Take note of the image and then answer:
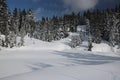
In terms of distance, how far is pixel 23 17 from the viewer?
88812mm

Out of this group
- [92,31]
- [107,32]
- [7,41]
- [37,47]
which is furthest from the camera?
[92,31]

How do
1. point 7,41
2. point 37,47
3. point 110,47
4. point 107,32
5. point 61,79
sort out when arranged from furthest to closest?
point 107,32
point 110,47
point 37,47
point 7,41
point 61,79

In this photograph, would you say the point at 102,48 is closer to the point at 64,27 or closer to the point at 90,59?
the point at 64,27

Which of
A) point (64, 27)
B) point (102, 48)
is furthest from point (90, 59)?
point (64, 27)

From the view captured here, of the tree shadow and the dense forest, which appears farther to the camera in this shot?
the dense forest

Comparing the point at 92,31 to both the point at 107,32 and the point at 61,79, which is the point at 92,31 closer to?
the point at 107,32

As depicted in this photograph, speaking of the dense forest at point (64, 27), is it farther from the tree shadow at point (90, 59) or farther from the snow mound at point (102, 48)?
Result: the tree shadow at point (90, 59)

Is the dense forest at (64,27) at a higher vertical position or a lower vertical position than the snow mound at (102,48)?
Answer: higher

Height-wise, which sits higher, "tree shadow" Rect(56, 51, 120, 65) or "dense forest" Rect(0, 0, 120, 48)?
"dense forest" Rect(0, 0, 120, 48)

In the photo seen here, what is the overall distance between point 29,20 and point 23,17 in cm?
464

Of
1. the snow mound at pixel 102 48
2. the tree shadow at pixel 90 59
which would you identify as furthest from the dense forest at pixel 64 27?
the tree shadow at pixel 90 59

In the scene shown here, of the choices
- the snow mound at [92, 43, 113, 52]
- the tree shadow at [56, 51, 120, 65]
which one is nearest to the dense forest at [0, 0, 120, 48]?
the snow mound at [92, 43, 113, 52]

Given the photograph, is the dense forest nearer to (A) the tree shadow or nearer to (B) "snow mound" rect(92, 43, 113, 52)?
(B) "snow mound" rect(92, 43, 113, 52)

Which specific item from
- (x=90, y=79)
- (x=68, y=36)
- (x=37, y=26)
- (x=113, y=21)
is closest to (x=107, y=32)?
(x=113, y=21)
